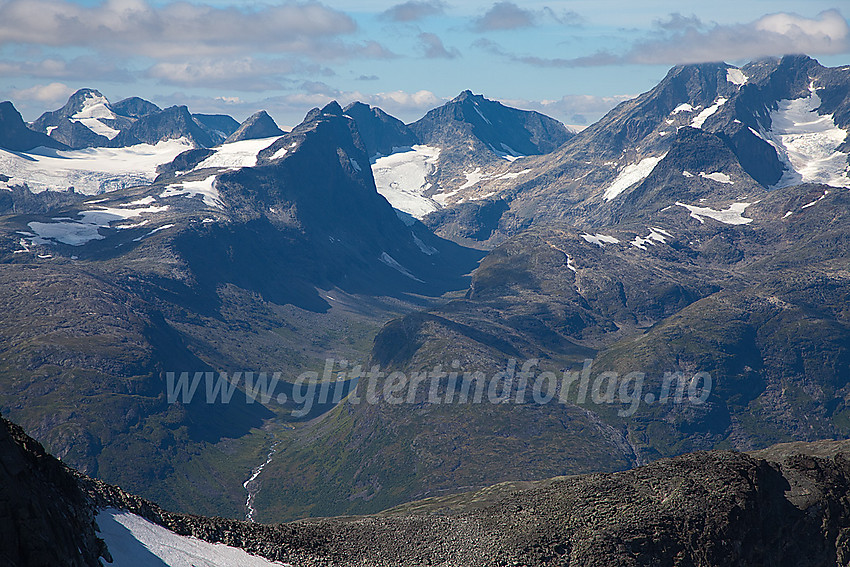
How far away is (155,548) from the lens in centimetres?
9319

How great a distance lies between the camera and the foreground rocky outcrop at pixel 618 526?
11300 centimetres

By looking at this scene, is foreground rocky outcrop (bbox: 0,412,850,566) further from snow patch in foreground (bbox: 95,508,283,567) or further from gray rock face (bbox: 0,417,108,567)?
gray rock face (bbox: 0,417,108,567)

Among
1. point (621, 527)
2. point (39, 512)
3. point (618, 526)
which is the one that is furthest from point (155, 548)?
point (621, 527)

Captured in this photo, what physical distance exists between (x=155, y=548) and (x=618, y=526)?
6392 centimetres

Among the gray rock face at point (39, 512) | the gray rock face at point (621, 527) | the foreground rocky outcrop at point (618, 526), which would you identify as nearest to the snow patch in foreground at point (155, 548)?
the foreground rocky outcrop at point (618, 526)

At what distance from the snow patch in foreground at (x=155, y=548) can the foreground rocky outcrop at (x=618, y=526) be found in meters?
2.36

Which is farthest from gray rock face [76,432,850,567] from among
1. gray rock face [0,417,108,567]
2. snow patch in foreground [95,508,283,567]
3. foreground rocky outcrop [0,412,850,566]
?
gray rock face [0,417,108,567]

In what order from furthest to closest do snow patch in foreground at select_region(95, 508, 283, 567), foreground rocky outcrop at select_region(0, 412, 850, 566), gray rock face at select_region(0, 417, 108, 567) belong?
1. foreground rocky outcrop at select_region(0, 412, 850, 566)
2. snow patch in foreground at select_region(95, 508, 283, 567)
3. gray rock face at select_region(0, 417, 108, 567)

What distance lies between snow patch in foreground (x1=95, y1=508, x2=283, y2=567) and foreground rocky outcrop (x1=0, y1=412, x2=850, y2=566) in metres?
2.36

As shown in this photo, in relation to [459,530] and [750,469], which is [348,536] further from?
[750,469]

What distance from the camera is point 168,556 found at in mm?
93250

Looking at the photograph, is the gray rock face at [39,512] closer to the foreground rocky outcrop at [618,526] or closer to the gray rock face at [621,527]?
the foreground rocky outcrop at [618,526]

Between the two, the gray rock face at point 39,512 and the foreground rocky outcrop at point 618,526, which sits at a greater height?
the gray rock face at point 39,512

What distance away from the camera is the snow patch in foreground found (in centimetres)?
8831
